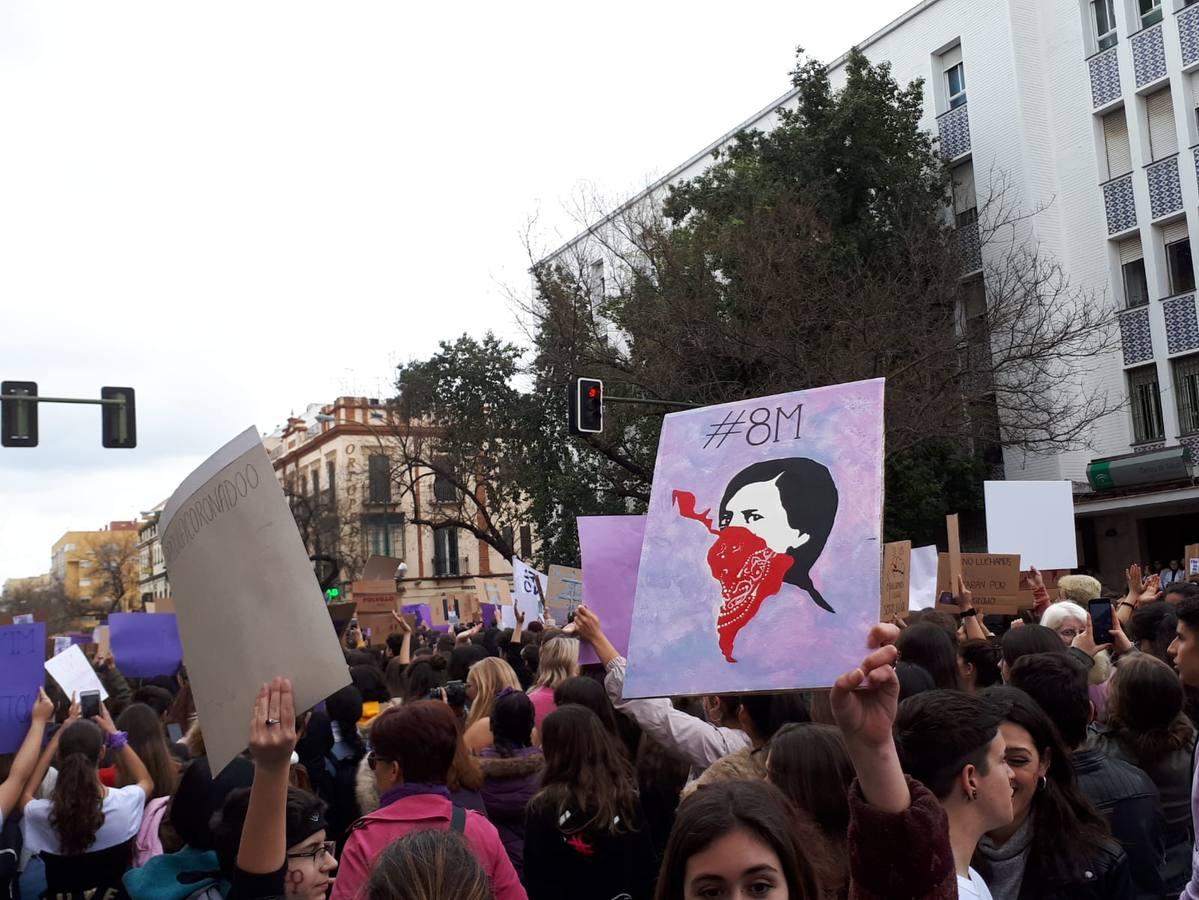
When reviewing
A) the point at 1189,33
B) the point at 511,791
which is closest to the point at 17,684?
the point at 511,791

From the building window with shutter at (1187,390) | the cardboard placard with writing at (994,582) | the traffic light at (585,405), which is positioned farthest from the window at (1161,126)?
the cardboard placard with writing at (994,582)

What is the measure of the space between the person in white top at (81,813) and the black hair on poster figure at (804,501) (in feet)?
10.9

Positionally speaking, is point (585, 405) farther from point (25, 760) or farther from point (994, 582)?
point (25, 760)

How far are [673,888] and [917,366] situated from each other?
22.8 metres

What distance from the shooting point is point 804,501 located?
3.61 meters

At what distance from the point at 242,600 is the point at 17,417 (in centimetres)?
1668

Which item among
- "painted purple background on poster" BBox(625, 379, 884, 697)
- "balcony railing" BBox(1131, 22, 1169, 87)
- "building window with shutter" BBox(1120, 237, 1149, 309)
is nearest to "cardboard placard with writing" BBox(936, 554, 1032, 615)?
"painted purple background on poster" BBox(625, 379, 884, 697)

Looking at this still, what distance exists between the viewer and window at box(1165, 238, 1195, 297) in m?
29.3

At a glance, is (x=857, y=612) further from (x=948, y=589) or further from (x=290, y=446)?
(x=290, y=446)

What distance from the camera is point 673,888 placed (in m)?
2.49

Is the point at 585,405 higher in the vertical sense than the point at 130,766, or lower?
higher

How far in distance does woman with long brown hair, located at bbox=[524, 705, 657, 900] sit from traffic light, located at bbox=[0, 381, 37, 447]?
604 inches

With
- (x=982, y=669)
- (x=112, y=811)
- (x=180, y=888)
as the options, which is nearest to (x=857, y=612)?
(x=180, y=888)

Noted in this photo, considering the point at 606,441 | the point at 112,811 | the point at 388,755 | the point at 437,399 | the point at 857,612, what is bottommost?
the point at 112,811
